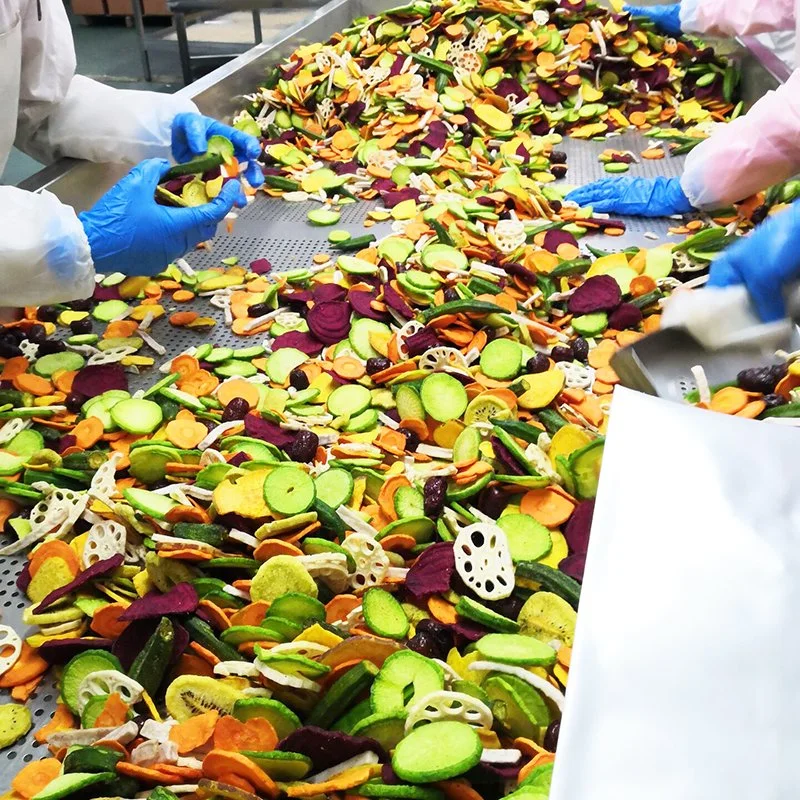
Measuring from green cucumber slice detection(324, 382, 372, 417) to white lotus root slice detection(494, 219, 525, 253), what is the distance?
71cm

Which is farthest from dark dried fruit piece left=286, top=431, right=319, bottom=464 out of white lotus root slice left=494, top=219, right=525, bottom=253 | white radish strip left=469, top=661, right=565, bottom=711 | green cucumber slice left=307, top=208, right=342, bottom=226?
green cucumber slice left=307, top=208, right=342, bottom=226

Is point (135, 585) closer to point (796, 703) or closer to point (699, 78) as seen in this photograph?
point (796, 703)

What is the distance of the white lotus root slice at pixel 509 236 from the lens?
2.08m

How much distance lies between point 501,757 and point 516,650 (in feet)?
0.50

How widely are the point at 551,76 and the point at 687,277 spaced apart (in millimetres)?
1496

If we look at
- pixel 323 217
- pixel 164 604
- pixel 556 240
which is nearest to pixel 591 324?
pixel 556 240

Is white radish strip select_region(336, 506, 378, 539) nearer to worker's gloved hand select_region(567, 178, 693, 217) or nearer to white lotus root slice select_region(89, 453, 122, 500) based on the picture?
white lotus root slice select_region(89, 453, 122, 500)

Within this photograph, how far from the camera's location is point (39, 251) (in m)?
1.59

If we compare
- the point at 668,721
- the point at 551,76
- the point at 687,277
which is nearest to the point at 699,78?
the point at 551,76

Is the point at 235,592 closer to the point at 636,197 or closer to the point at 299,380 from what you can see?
the point at 299,380

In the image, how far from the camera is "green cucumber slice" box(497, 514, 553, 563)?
3.97 feet

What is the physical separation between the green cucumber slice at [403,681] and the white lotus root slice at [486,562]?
18 centimetres

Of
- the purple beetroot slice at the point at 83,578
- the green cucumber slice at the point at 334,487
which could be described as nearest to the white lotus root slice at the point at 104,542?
the purple beetroot slice at the point at 83,578

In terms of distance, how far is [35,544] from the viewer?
1.37m
